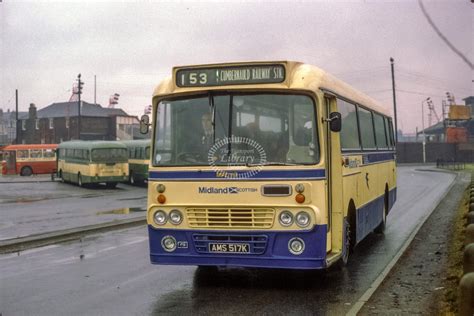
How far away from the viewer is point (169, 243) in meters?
8.93

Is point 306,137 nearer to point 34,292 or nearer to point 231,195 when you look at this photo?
point 231,195

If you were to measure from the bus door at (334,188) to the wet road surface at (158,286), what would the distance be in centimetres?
69

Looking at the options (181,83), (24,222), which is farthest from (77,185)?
(181,83)

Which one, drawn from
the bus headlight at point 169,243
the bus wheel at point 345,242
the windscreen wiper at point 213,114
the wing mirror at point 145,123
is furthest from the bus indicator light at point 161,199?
the bus wheel at point 345,242

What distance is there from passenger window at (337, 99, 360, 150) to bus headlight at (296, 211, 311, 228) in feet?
5.68

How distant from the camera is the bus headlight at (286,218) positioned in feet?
27.6

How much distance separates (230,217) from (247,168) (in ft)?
2.30

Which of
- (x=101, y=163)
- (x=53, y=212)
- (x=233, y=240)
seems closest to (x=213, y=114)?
(x=233, y=240)

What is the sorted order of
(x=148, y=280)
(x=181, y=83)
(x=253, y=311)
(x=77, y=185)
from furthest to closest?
(x=77, y=185) → (x=148, y=280) → (x=181, y=83) → (x=253, y=311)

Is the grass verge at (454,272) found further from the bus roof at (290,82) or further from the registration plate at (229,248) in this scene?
the bus roof at (290,82)

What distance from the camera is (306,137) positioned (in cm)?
869

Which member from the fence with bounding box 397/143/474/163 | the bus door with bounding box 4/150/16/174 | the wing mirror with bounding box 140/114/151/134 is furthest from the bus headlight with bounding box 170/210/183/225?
the fence with bounding box 397/143/474/163

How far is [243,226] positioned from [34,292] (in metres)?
3.07

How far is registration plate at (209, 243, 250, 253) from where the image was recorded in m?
8.54
